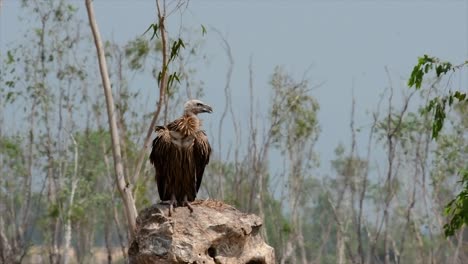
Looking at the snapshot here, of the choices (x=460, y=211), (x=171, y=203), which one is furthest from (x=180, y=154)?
(x=460, y=211)

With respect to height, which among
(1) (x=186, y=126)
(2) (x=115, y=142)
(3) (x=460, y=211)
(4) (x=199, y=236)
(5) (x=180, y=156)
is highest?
(2) (x=115, y=142)

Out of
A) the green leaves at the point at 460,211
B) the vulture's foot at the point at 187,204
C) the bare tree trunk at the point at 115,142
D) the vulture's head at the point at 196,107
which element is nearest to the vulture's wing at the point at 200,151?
the vulture's head at the point at 196,107

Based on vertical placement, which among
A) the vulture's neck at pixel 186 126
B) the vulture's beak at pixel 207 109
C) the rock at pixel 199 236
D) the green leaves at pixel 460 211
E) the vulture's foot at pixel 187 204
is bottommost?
the rock at pixel 199 236

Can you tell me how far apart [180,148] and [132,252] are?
931 mm

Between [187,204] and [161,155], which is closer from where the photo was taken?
[187,204]

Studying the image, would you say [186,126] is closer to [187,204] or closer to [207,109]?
[207,109]

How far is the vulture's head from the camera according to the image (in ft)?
25.2

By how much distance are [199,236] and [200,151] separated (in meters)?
0.81

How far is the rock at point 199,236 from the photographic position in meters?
6.97

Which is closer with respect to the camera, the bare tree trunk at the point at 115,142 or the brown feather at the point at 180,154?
the brown feather at the point at 180,154

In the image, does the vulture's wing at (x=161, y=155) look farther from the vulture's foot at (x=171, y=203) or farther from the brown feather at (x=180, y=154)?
the vulture's foot at (x=171, y=203)

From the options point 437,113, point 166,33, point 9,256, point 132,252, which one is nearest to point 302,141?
point 9,256

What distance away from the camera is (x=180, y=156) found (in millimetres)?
7488

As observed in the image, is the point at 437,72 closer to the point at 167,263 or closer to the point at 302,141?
the point at 167,263
